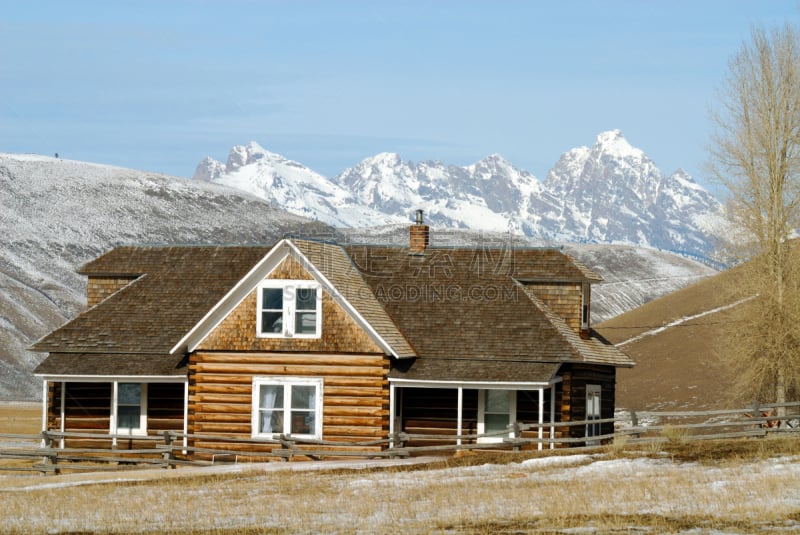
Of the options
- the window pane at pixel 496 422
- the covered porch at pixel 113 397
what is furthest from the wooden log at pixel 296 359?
the window pane at pixel 496 422

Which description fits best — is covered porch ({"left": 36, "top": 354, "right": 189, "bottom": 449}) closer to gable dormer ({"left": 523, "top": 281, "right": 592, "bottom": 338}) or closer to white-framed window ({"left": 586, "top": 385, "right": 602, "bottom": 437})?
gable dormer ({"left": 523, "top": 281, "right": 592, "bottom": 338})

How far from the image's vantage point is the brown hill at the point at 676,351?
79938 millimetres

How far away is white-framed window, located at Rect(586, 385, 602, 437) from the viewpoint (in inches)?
1585

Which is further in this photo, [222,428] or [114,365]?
[114,365]

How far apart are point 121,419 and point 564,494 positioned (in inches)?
768

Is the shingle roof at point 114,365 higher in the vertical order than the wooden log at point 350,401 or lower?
higher

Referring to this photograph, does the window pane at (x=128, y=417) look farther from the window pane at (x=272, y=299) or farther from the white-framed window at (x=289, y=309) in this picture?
the window pane at (x=272, y=299)

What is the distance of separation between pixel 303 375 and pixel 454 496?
1356cm

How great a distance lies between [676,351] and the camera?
9625cm

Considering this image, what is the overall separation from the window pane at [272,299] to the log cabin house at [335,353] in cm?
4

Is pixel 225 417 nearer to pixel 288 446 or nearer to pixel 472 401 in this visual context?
pixel 288 446

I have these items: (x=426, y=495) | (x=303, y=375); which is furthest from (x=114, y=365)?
(x=426, y=495)

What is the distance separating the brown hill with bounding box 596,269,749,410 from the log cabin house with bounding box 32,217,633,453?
15818 mm

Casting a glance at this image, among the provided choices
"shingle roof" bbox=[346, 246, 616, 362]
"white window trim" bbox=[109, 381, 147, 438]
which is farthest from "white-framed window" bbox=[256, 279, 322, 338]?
"white window trim" bbox=[109, 381, 147, 438]
